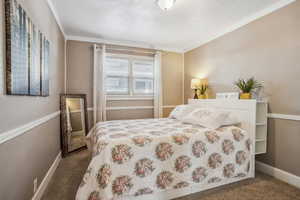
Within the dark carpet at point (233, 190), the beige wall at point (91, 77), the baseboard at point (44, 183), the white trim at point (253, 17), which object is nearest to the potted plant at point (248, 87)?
the white trim at point (253, 17)

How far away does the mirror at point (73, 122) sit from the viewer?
9.33ft

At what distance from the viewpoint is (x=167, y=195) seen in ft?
5.43

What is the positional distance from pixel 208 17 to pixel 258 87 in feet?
4.56

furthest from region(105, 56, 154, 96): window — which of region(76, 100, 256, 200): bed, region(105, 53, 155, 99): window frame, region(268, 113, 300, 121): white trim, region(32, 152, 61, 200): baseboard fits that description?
region(268, 113, 300, 121): white trim

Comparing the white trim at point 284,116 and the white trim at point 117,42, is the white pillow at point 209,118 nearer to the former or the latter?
the white trim at point 284,116

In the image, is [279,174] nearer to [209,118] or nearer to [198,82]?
[209,118]

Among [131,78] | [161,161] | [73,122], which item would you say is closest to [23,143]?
[161,161]

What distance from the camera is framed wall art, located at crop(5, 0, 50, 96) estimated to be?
1.02m

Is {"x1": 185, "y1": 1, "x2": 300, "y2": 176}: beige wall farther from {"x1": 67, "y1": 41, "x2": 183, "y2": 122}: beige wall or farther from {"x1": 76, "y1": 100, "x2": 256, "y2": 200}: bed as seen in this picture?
{"x1": 67, "y1": 41, "x2": 183, "y2": 122}: beige wall

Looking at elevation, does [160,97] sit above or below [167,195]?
above

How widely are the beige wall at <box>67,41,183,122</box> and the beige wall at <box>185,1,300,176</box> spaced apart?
5.18 ft

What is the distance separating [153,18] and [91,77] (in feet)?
6.16

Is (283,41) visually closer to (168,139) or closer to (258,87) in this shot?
(258,87)

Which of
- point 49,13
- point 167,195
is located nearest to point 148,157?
point 167,195
